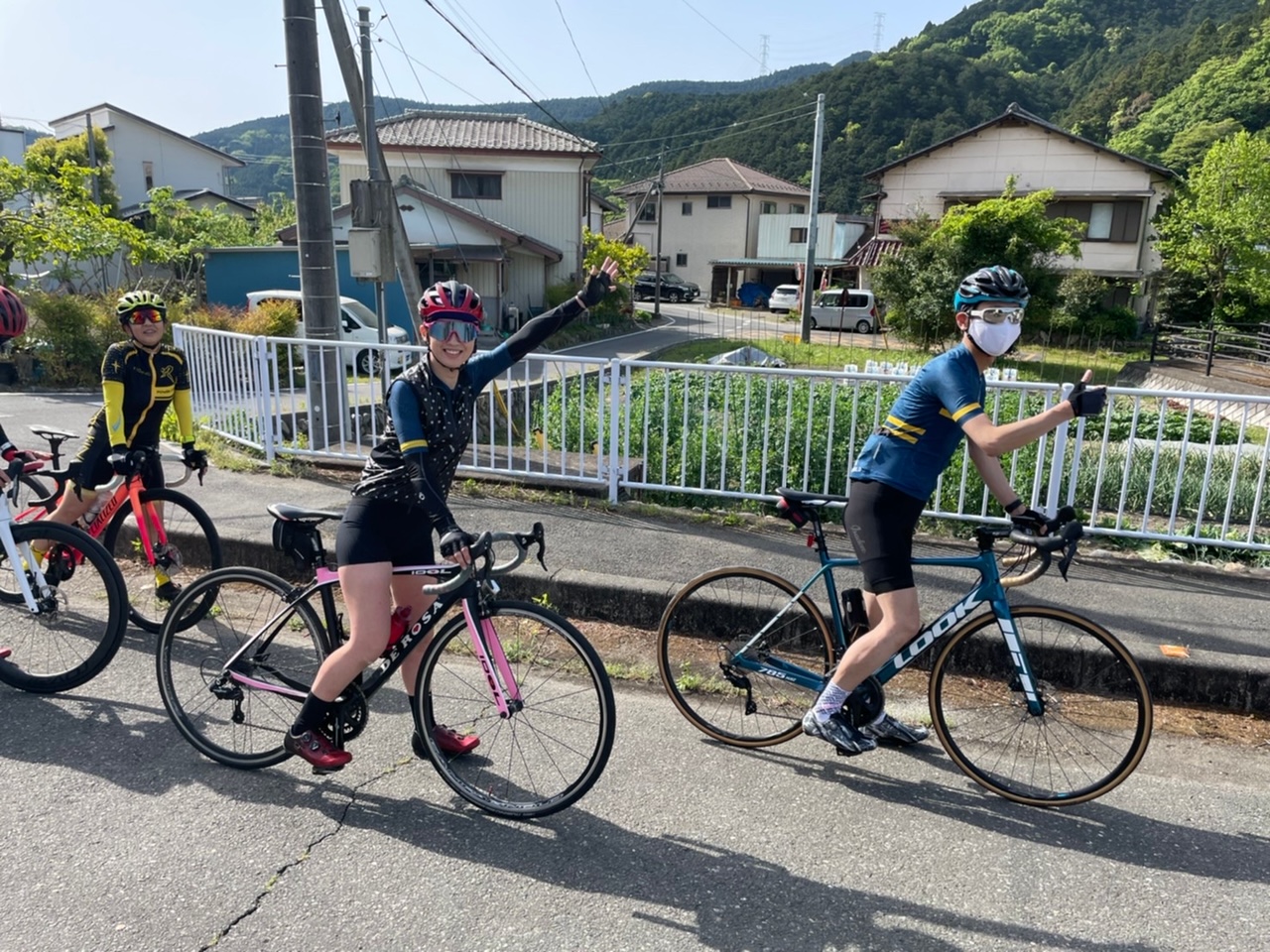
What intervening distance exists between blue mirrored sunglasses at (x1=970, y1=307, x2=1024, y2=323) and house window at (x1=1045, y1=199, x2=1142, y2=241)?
38358 mm

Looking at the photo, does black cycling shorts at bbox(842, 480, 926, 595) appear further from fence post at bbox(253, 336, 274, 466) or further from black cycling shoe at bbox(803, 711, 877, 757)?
fence post at bbox(253, 336, 274, 466)

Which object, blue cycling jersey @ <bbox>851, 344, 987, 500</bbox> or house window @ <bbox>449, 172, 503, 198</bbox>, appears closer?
blue cycling jersey @ <bbox>851, 344, 987, 500</bbox>

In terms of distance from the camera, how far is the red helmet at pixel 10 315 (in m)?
4.44

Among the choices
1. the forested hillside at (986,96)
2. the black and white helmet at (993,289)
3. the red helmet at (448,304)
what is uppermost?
the forested hillside at (986,96)

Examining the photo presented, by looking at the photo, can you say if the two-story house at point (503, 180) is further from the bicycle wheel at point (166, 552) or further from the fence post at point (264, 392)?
the bicycle wheel at point (166, 552)

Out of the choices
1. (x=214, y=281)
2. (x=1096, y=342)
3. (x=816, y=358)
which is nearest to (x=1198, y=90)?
(x=1096, y=342)

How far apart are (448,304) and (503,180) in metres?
32.7

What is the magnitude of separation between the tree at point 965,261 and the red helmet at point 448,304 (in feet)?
83.6

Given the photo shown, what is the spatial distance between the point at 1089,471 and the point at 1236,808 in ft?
11.9

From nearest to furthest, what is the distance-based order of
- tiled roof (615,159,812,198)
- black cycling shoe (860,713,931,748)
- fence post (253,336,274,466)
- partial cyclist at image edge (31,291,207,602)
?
1. black cycling shoe (860,713,931,748)
2. partial cyclist at image edge (31,291,207,602)
3. fence post (253,336,274,466)
4. tiled roof (615,159,812,198)

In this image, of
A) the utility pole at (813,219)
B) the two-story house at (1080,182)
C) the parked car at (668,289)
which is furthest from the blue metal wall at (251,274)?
the parked car at (668,289)

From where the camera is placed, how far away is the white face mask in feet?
10.7

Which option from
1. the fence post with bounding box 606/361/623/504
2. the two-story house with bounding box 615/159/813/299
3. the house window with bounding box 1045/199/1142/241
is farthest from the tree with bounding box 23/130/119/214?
the house window with bounding box 1045/199/1142/241

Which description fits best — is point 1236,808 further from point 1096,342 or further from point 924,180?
point 924,180
